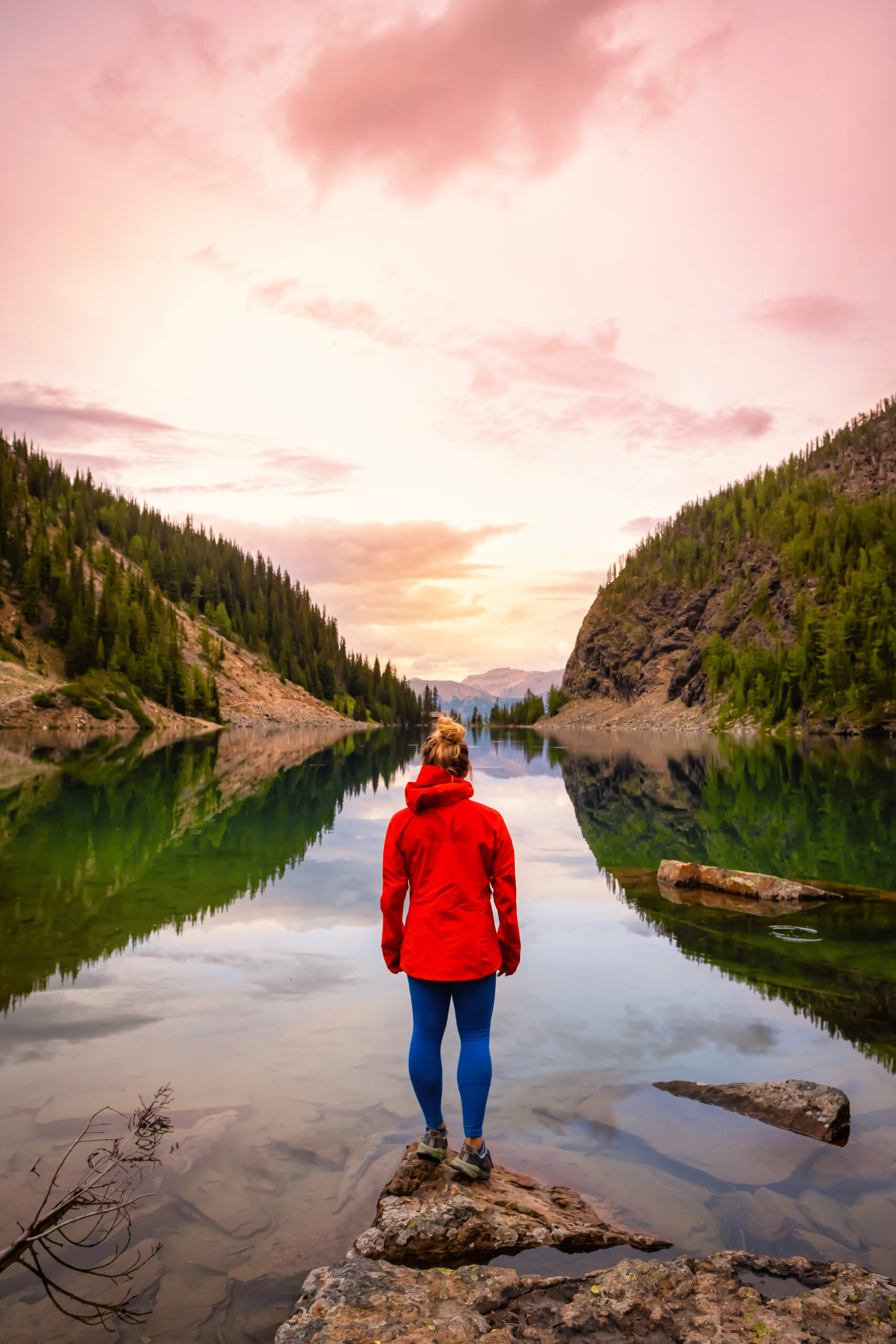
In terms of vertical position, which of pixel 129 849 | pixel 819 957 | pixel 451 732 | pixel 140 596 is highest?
pixel 140 596

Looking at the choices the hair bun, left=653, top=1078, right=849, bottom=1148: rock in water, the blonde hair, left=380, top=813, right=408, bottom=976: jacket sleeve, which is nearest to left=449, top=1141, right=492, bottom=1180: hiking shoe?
left=380, top=813, right=408, bottom=976: jacket sleeve

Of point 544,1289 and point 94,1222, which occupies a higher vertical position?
point 544,1289

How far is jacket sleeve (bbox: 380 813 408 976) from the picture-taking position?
222 inches

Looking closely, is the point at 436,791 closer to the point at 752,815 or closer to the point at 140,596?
the point at 752,815

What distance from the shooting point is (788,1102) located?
6.47 metres

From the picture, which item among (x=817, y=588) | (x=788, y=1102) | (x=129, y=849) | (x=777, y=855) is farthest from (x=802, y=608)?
(x=788, y=1102)

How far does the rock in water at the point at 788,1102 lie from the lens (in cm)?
621

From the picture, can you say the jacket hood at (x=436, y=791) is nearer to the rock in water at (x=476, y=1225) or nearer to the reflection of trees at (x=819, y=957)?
the rock in water at (x=476, y=1225)

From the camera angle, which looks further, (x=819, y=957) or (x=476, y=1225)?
(x=819, y=957)

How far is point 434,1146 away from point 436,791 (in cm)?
261

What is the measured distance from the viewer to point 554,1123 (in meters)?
6.46

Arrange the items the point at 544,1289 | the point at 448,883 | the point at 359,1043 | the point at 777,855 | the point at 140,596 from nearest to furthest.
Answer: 1. the point at 544,1289
2. the point at 448,883
3. the point at 359,1043
4. the point at 777,855
5. the point at 140,596

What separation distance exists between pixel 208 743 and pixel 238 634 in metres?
96.1

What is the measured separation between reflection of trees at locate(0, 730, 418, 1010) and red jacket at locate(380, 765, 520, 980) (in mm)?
5795
